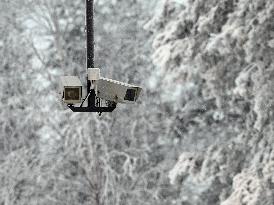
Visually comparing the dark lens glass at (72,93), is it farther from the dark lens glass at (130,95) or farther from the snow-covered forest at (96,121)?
the snow-covered forest at (96,121)

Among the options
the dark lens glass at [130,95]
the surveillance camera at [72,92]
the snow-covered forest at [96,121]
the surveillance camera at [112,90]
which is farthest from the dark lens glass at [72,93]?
the snow-covered forest at [96,121]

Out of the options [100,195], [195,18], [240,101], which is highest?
[195,18]

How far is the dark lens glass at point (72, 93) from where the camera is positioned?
478 cm

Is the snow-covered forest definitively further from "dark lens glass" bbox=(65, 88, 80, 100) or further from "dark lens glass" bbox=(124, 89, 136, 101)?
"dark lens glass" bbox=(65, 88, 80, 100)

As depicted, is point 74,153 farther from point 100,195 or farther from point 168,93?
point 168,93

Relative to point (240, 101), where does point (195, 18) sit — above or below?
above

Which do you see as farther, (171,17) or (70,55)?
(70,55)

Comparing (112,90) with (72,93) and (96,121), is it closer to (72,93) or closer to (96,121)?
(72,93)

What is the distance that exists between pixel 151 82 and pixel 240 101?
5.31 meters

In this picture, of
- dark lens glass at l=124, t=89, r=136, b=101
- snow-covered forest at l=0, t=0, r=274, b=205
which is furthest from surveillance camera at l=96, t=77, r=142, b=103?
snow-covered forest at l=0, t=0, r=274, b=205

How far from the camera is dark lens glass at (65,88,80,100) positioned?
15.7ft

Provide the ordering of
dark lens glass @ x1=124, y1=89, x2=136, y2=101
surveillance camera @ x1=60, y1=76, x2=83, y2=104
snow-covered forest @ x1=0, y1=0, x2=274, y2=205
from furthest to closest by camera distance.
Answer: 1. snow-covered forest @ x1=0, y1=0, x2=274, y2=205
2. dark lens glass @ x1=124, y1=89, x2=136, y2=101
3. surveillance camera @ x1=60, y1=76, x2=83, y2=104

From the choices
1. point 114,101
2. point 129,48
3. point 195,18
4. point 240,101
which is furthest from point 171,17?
point 129,48

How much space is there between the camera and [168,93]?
16609 millimetres
